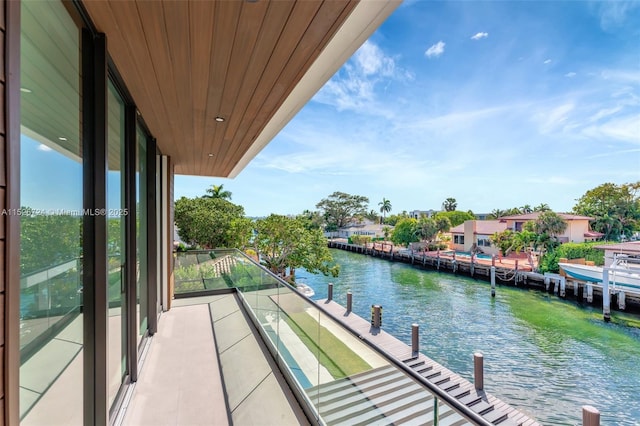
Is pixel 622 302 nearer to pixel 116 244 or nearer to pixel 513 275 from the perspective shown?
pixel 513 275

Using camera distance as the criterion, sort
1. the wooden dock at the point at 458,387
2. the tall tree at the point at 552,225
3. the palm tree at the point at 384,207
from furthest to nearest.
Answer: the palm tree at the point at 384,207, the tall tree at the point at 552,225, the wooden dock at the point at 458,387

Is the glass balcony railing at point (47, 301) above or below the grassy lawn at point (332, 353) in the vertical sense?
above

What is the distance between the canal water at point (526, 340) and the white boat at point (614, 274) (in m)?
1.85

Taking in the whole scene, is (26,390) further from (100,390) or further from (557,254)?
(557,254)

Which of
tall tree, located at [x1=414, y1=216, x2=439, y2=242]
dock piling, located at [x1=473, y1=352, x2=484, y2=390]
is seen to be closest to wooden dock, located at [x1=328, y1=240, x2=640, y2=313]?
tall tree, located at [x1=414, y1=216, x2=439, y2=242]

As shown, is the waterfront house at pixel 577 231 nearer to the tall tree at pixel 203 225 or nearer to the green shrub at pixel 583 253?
the green shrub at pixel 583 253

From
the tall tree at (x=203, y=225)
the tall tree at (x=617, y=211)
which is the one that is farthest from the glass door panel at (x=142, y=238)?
the tall tree at (x=617, y=211)

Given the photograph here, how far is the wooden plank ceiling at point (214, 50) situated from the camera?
1374mm

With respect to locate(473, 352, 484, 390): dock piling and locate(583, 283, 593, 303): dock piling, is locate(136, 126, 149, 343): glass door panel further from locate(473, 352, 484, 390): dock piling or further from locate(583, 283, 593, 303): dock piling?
locate(583, 283, 593, 303): dock piling

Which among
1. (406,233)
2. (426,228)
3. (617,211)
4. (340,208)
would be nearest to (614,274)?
(617,211)

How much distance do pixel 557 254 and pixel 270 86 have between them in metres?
24.8

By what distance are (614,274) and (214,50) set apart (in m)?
22.1

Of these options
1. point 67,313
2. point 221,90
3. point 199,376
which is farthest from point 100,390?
point 221,90

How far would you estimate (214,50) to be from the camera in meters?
1.70
